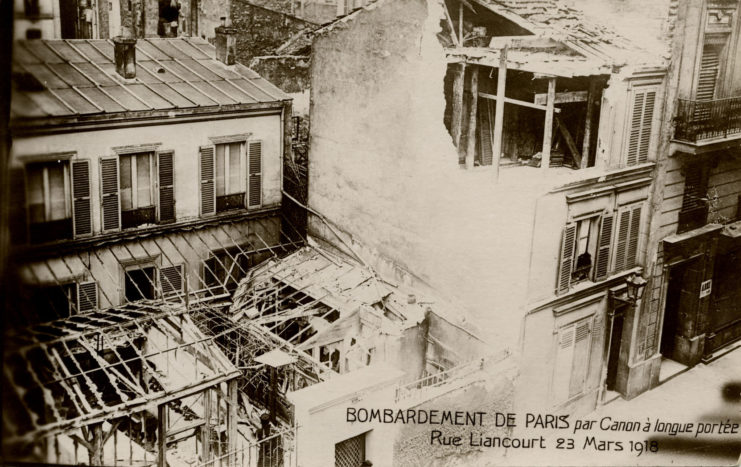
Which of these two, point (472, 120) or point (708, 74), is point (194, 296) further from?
point (708, 74)

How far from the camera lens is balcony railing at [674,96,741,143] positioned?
39.5ft

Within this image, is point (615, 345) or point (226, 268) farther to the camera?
point (226, 268)

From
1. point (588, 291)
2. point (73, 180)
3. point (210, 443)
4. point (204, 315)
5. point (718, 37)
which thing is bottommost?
point (210, 443)

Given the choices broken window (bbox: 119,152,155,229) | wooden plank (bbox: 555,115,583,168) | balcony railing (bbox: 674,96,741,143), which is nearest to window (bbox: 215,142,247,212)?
broken window (bbox: 119,152,155,229)

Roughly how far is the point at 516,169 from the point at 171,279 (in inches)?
269

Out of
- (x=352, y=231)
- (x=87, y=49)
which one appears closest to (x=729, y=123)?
(x=352, y=231)

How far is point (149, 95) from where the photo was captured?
1394 cm

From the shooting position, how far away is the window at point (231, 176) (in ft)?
48.7

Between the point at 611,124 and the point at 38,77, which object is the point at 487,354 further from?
the point at 38,77

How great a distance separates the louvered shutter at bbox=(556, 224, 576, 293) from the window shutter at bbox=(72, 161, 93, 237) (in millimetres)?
7875

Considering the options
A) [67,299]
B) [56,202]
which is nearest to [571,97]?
[56,202]

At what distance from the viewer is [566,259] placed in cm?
1211

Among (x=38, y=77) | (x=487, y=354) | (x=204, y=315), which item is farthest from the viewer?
(x=204, y=315)

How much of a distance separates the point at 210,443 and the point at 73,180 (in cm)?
483
